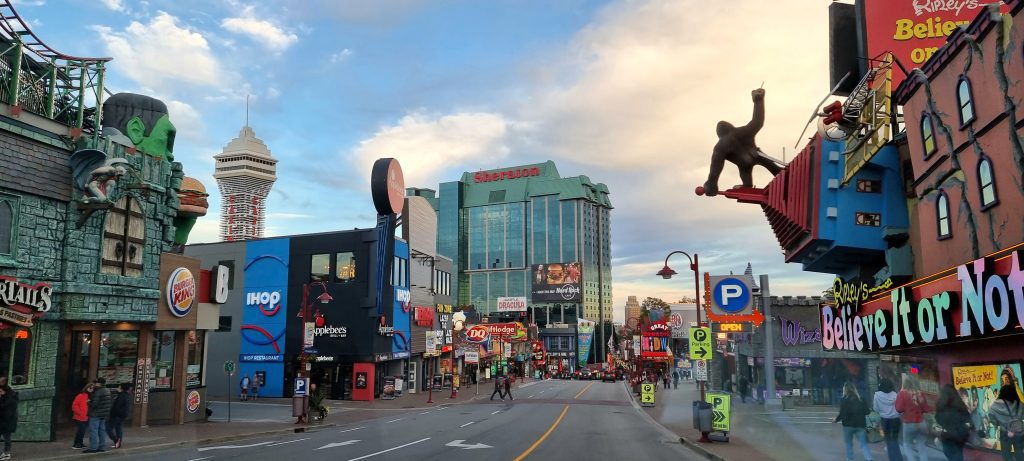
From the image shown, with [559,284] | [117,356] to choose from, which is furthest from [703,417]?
[559,284]

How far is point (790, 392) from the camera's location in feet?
122

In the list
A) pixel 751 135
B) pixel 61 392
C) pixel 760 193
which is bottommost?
pixel 61 392

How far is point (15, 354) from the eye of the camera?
1867cm

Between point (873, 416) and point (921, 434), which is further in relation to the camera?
point (873, 416)

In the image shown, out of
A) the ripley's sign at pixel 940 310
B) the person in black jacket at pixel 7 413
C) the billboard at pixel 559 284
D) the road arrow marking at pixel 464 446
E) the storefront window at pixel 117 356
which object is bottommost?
the road arrow marking at pixel 464 446

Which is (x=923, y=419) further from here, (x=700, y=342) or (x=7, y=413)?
(x=7, y=413)

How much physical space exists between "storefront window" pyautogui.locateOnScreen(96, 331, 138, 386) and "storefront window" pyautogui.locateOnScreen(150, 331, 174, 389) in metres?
1.33

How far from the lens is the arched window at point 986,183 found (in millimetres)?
14641

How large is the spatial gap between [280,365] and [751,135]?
34588 mm

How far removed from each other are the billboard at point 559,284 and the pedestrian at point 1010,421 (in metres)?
139

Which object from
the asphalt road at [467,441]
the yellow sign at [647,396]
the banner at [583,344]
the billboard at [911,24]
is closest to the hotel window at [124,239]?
the asphalt road at [467,441]

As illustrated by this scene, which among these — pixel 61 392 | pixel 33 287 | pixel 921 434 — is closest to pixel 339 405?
pixel 61 392

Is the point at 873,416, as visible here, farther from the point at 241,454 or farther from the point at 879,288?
the point at 241,454

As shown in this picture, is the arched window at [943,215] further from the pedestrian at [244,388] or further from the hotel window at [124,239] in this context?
the pedestrian at [244,388]
